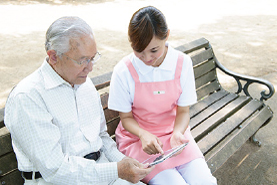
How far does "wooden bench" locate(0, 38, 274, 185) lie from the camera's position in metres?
2.58

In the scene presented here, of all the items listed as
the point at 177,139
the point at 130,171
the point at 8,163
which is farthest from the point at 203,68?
the point at 8,163

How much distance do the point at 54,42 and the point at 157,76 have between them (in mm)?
897

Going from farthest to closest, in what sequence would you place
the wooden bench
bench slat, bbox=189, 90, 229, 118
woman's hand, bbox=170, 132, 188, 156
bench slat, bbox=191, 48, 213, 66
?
1. bench slat, bbox=191, 48, 213, 66
2. bench slat, bbox=189, 90, 229, 118
3. the wooden bench
4. woman's hand, bbox=170, 132, 188, 156

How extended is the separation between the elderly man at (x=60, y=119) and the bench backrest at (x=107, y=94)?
0.20 m

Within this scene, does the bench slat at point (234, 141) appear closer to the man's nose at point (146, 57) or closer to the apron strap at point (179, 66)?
the apron strap at point (179, 66)

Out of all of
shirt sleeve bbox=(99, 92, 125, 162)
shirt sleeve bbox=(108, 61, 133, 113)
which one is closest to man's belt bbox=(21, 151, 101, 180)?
shirt sleeve bbox=(99, 92, 125, 162)

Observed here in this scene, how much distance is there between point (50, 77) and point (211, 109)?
221cm

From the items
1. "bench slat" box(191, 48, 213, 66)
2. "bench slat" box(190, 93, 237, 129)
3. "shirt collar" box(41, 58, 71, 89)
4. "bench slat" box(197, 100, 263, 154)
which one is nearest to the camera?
"shirt collar" box(41, 58, 71, 89)

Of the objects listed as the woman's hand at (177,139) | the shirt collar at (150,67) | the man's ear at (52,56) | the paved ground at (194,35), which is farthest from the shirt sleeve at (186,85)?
the paved ground at (194,35)

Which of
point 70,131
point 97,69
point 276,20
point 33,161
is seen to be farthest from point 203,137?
point 276,20

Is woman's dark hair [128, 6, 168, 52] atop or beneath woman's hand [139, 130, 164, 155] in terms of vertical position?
atop

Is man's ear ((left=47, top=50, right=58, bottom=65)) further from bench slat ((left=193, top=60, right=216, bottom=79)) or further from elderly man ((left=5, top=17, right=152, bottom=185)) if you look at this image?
bench slat ((left=193, top=60, right=216, bottom=79))

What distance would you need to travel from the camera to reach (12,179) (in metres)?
2.03

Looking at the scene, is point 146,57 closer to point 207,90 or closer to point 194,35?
point 207,90
